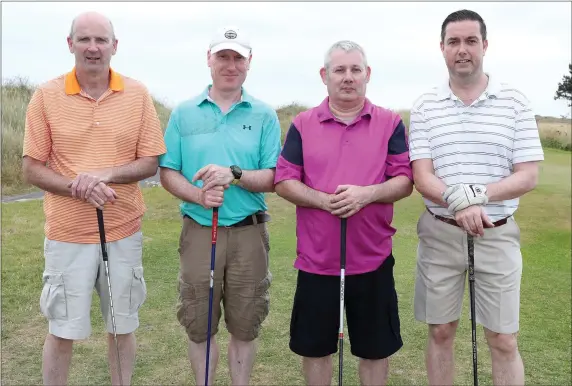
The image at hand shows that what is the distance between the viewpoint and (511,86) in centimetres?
305

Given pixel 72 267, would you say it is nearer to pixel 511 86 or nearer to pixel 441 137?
pixel 441 137

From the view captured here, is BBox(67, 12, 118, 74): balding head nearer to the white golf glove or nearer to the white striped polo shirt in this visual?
the white striped polo shirt

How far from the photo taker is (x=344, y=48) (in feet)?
9.90

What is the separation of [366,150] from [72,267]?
158 cm

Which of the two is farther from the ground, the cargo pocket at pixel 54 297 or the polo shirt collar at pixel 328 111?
the polo shirt collar at pixel 328 111

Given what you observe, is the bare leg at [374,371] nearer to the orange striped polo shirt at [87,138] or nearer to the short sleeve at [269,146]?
the short sleeve at [269,146]

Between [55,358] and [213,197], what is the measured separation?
1.23 meters

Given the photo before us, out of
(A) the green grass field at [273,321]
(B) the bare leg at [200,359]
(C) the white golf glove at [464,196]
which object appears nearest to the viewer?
(C) the white golf glove at [464,196]

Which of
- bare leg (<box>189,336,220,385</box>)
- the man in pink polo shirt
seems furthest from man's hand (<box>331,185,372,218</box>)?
bare leg (<box>189,336,220,385</box>)

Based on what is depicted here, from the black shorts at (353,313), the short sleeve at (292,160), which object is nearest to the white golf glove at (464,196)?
the black shorts at (353,313)

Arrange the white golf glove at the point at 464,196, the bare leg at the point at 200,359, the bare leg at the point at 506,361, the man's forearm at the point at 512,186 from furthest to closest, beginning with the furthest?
the bare leg at the point at 200,359, the bare leg at the point at 506,361, the man's forearm at the point at 512,186, the white golf glove at the point at 464,196

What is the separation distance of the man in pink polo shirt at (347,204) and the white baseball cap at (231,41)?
445 millimetres

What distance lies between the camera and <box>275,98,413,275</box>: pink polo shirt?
2.97m

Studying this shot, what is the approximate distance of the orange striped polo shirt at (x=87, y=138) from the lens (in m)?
3.07
